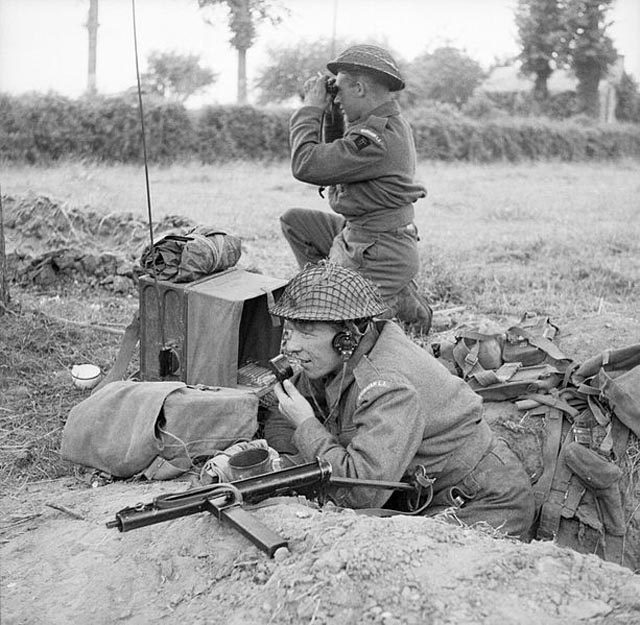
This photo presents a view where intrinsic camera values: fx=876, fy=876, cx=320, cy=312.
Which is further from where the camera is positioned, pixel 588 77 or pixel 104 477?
pixel 588 77

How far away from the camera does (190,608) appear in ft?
8.72

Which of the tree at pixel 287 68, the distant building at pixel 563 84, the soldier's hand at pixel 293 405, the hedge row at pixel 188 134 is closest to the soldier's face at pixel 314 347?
the soldier's hand at pixel 293 405

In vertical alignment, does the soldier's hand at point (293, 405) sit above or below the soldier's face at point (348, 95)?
below

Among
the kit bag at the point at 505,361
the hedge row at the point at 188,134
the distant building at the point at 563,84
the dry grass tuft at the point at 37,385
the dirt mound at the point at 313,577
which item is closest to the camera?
the dirt mound at the point at 313,577

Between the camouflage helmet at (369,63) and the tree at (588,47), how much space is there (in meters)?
32.2

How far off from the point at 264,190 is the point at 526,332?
13701 mm

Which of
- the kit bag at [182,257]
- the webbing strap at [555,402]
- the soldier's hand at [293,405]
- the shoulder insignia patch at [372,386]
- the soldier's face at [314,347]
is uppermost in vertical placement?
the kit bag at [182,257]

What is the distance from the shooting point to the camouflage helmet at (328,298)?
365 centimetres

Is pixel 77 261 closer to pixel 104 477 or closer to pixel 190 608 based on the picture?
pixel 104 477

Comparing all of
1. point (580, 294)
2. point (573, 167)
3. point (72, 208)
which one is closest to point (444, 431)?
point (580, 294)

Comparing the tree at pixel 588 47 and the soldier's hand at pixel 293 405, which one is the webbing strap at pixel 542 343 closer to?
the soldier's hand at pixel 293 405

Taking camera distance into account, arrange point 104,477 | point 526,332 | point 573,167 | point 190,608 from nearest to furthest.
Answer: point 190,608 < point 104,477 < point 526,332 < point 573,167

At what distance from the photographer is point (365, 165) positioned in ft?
20.3

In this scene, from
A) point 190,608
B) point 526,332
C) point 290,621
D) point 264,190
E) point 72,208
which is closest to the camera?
point 290,621
